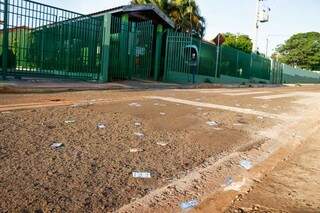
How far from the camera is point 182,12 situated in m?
29.7

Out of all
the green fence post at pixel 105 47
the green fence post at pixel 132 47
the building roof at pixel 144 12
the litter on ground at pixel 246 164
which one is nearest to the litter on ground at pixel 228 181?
the litter on ground at pixel 246 164

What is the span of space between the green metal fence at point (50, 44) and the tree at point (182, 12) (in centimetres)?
1607

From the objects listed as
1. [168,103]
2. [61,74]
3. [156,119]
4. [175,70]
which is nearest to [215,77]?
[175,70]

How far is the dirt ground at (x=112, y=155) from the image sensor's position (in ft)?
8.96

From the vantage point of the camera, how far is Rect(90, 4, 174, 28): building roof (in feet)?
54.4

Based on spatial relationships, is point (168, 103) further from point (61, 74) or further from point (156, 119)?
point (61, 74)

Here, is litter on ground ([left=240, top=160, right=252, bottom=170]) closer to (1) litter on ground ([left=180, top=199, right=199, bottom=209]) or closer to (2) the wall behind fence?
(1) litter on ground ([left=180, top=199, right=199, bottom=209])

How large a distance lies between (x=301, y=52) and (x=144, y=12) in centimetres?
7232

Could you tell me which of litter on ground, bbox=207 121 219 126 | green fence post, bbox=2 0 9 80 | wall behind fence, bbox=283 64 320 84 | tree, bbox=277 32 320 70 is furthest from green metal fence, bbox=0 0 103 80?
tree, bbox=277 32 320 70

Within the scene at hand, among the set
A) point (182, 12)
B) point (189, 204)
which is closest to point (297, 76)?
point (182, 12)

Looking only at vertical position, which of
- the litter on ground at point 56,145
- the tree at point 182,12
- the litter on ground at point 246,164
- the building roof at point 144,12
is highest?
the tree at point 182,12

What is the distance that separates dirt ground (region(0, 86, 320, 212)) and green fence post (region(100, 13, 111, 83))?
7460 millimetres

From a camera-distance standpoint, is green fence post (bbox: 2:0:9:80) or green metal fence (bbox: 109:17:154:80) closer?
green fence post (bbox: 2:0:9:80)

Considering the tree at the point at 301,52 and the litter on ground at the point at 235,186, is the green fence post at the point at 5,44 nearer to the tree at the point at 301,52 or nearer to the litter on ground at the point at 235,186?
the litter on ground at the point at 235,186
